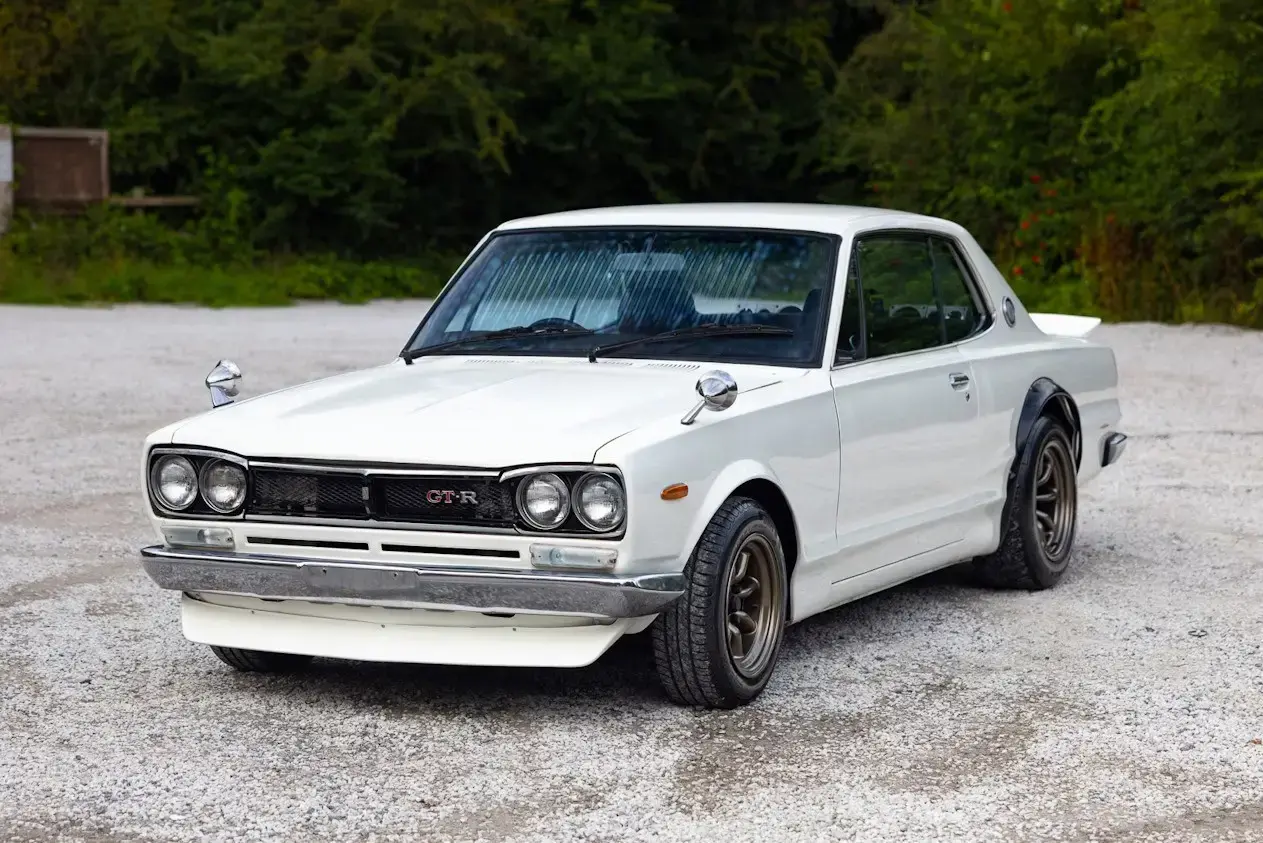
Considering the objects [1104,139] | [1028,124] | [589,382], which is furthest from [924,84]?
[589,382]

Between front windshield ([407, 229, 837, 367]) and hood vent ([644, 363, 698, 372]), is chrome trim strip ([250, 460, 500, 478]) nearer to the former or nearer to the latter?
hood vent ([644, 363, 698, 372])

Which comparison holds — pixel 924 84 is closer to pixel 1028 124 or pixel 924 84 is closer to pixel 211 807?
pixel 1028 124

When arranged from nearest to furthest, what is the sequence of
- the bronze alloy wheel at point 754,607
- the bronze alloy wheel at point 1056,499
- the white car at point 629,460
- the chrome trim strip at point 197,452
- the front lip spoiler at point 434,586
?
the front lip spoiler at point 434,586, the white car at point 629,460, the chrome trim strip at point 197,452, the bronze alloy wheel at point 754,607, the bronze alloy wheel at point 1056,499

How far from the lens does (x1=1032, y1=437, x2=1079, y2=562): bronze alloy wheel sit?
796 centimetres

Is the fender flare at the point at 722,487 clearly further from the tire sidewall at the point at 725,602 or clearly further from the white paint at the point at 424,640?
the white paint at the point at 424,640

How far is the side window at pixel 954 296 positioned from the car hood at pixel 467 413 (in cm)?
133

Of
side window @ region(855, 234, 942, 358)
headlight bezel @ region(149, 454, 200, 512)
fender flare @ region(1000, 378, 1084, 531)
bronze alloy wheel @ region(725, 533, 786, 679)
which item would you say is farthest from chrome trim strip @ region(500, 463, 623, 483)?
fender flare @ region(1000, 378, 1084, 531)

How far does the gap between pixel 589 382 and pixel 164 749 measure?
1.66 meters

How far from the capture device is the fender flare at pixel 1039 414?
302 inches

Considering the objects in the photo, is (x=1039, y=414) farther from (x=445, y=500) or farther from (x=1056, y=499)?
(x=445, y=500)

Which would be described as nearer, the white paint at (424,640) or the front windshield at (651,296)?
the white paint at (424,640)

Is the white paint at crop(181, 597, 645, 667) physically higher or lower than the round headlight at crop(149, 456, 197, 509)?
lower

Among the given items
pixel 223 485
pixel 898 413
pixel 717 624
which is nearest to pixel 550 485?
pixel 717 624

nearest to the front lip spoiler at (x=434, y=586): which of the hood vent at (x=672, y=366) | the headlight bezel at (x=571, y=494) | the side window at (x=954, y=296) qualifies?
the headlight bezel at (x=571, y=494)
